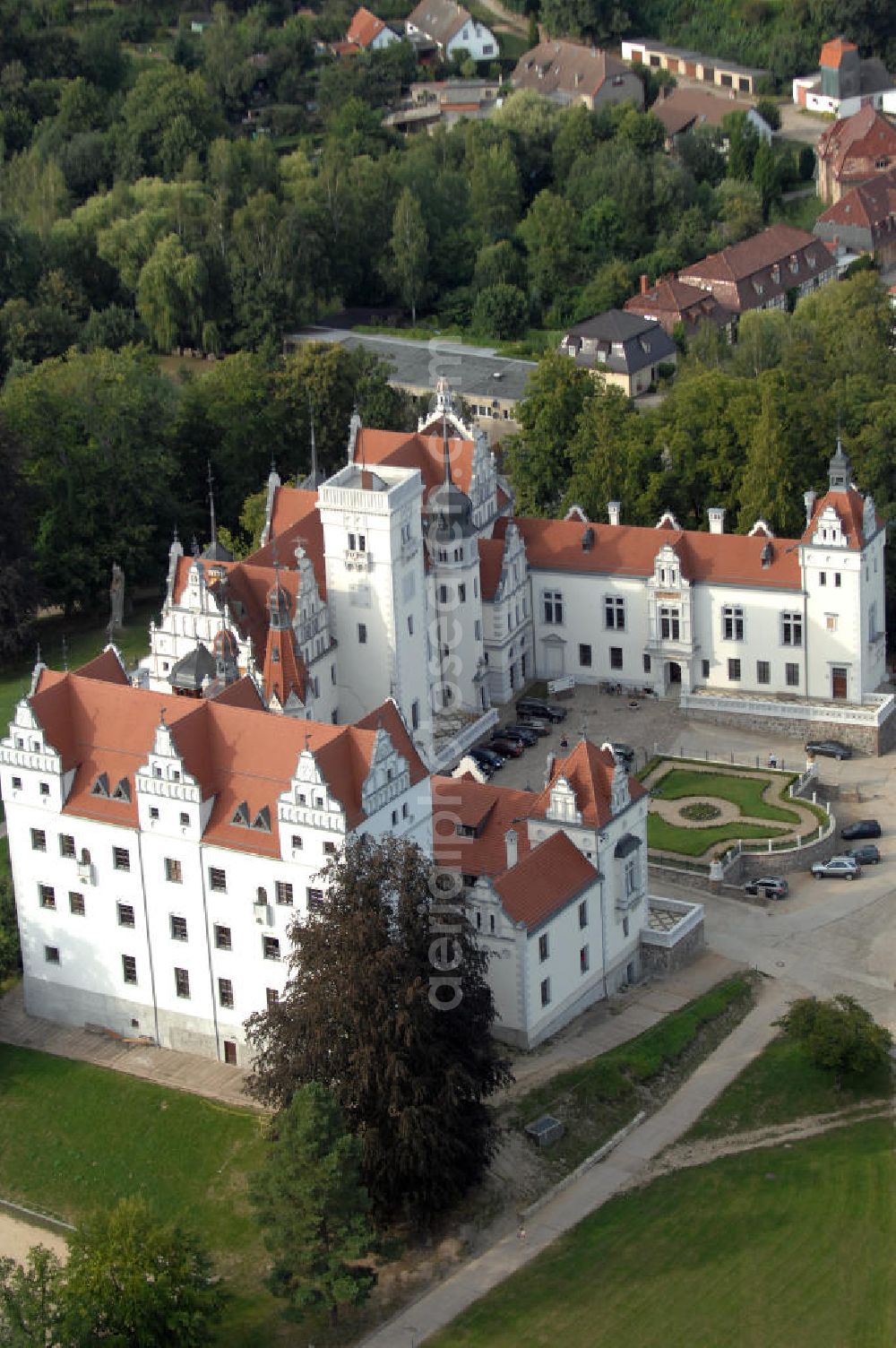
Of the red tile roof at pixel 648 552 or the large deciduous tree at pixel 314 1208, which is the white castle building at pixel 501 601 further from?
the large deciduous tree at pixel 314 1208

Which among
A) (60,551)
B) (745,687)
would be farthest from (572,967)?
(60,551)

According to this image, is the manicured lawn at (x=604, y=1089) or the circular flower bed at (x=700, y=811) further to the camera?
the circular flower bed at (x=700, y=811)

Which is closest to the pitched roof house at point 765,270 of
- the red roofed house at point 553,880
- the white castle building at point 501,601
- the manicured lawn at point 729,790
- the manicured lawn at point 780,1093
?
the white castle building at point 501,601

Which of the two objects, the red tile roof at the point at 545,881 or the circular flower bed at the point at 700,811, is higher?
the red tile roof at the point at 545,881

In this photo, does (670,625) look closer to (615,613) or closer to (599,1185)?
(615,613)

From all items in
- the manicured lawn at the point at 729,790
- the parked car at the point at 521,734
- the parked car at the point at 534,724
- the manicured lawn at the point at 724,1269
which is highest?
the parked car at the point at 521,734

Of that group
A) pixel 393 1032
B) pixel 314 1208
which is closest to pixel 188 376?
pixel 393 1032

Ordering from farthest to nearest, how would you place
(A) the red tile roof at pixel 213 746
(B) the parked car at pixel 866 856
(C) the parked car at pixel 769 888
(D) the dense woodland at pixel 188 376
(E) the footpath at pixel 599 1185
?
(D) the dense woodland at pixel 188 376 < (B) the parked car at pixel 866 856 < (C) the parked car at pixel 769 888 < (A) the red tile roof at pixel 213 746 < (E) the footpath at pixel 599 1185
